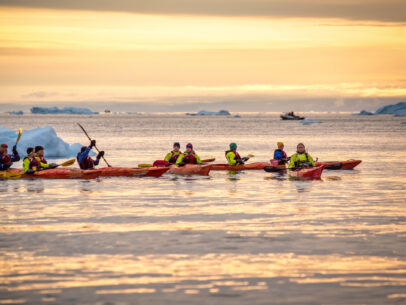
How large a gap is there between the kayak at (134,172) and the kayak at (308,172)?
543 cm

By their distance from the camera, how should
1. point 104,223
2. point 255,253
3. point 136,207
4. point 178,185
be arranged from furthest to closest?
point 178,185, point 136,207, point 104,223, point 255,253

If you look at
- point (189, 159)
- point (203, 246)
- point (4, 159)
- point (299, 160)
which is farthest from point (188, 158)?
point (203, 246)

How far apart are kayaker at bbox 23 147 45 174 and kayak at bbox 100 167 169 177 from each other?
2.58 metres

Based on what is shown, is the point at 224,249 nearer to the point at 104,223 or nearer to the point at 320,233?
the point at 320,233

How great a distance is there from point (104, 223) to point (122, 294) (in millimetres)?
6269

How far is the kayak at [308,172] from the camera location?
25.3 meters

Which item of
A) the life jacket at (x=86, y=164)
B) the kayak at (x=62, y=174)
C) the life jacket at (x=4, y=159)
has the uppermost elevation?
the life jacket at (x=4, y=159)

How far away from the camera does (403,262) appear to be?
11.0m

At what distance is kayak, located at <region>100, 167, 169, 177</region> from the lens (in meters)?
26.4

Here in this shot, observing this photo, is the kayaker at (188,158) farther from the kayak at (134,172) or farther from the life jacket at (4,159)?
the life jacket at (4,159)

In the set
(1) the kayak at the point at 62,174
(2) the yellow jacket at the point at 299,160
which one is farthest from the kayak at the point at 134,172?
(2) the yellow jacket at the point at 299,160

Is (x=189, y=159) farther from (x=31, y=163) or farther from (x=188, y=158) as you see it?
(x=31, y=163)

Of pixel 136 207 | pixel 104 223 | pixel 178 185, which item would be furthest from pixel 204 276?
pixel 178 185

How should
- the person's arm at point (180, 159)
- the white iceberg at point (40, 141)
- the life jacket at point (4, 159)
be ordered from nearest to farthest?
1. the life jacket at point (4, 159)
2. the person's arm at point (180, 159)
3. the white iceberg at point (40, 141)
